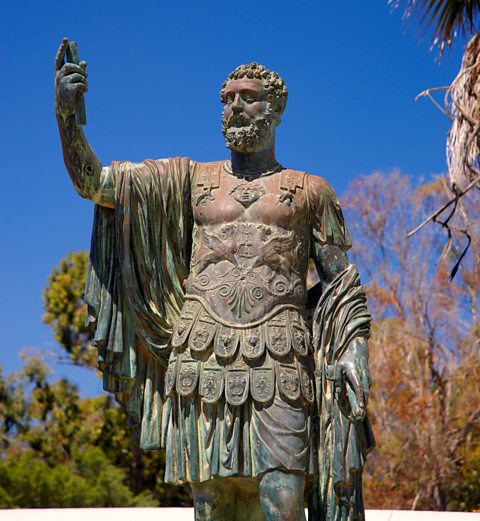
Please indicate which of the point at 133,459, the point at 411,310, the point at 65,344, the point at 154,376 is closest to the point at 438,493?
the point at 411,310

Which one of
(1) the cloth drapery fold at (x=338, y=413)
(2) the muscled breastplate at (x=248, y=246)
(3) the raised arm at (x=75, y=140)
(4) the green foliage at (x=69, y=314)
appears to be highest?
(4) the green foliage at (x=69, y=314)

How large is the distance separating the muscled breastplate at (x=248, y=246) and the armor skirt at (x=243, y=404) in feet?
0.42

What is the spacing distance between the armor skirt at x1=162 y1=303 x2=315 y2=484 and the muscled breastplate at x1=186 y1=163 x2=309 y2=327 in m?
0.13

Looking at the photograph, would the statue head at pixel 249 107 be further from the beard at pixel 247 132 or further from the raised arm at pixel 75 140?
the raised arm at pixel 75 140

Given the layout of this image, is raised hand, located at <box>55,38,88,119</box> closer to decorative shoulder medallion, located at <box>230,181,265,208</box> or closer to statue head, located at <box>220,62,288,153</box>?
statue head, located at <box>220,62,288,153</box>

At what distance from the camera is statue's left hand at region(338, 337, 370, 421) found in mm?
6043

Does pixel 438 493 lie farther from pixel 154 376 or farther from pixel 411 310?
pixel 154 376

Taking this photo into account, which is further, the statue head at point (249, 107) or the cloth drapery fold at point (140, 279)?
the cloth drapery fold at point (140, 279)

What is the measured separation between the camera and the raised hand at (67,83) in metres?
6.14

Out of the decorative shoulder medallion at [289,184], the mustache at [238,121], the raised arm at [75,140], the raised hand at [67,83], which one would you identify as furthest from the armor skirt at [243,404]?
the raised hand at [67,83]

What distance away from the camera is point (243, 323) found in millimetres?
6141

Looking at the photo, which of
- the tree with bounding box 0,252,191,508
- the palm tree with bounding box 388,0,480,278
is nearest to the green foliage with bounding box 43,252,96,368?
the tree with bounding box 0,252,191,508

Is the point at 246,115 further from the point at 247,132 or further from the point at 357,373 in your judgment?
the point at 357,373

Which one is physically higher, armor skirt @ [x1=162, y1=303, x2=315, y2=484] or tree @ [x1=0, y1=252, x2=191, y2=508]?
tree @ [x1=0, y1=252, x2=191, y2=508]
